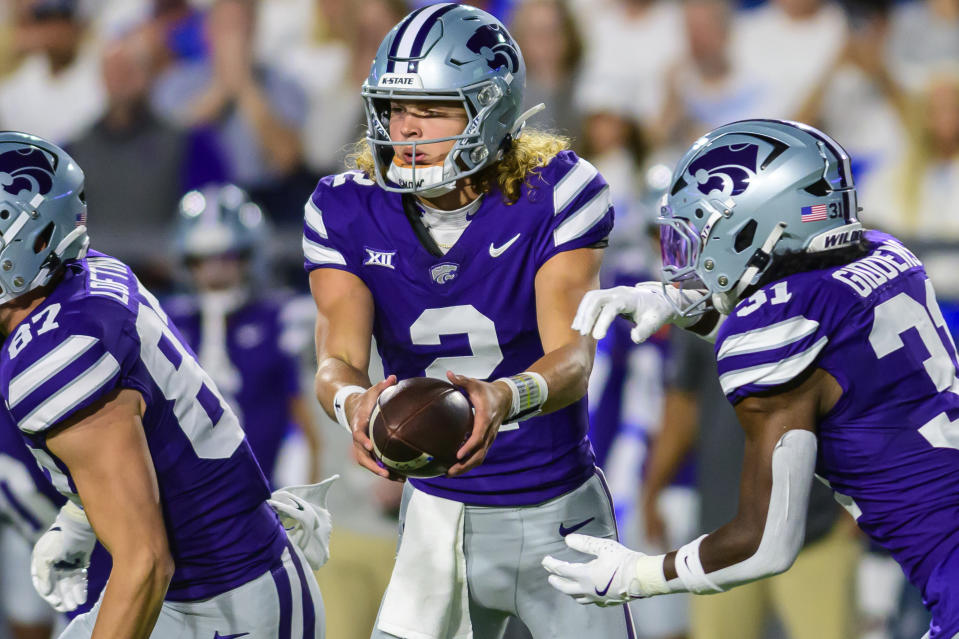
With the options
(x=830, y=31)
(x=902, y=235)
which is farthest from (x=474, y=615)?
(x=830, y=31)

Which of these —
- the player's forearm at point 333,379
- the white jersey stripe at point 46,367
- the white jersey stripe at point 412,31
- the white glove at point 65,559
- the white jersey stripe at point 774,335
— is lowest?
the white glove at point 65,559

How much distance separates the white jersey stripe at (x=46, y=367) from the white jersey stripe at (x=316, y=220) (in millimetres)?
684

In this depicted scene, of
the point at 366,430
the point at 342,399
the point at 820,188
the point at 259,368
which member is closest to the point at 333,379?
the point at 342,399

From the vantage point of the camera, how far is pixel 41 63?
27.5ft

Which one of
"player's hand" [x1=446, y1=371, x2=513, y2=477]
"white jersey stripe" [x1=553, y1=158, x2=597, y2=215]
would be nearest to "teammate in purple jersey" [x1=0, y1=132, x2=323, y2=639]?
"player's hand" [x1=446, y1=371, x2=513, y2=477]

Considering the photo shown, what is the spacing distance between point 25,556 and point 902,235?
12.3ft

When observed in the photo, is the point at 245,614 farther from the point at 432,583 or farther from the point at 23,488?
the point at 23,488

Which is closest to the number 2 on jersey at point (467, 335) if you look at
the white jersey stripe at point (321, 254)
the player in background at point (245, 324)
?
the white jersey stripe at point (321, 254)

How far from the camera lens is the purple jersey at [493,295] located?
2.80m

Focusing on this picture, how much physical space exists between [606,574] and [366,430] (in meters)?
0.54

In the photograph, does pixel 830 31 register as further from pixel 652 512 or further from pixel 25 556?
pixel 25 556

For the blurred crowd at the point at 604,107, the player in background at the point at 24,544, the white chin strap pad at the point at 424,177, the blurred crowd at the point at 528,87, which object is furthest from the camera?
the blurred crowd at the point at 528,87

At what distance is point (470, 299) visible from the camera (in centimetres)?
280

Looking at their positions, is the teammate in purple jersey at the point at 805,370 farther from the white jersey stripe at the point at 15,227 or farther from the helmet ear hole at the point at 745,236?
the white jersey stripe at the point at 15,227
